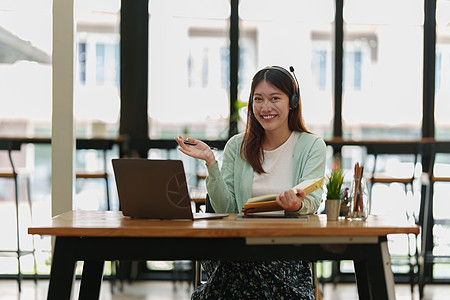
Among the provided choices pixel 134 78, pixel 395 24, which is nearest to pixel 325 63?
pixel 395 24

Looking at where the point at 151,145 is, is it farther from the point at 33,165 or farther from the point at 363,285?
the point at 363,285

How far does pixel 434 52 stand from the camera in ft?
15.1

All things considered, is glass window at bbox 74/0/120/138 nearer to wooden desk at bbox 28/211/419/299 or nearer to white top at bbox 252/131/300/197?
white top at bbox 252/131/300/197

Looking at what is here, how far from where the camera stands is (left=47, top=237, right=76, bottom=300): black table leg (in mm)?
1691

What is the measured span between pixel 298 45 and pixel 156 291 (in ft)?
6.95

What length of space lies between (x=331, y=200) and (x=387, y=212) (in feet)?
9.05

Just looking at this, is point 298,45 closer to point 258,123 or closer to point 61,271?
point 258,123

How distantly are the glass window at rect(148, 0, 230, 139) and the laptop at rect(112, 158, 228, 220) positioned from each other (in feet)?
8.86

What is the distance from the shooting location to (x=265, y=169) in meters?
2.49

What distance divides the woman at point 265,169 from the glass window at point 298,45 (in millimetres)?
2109

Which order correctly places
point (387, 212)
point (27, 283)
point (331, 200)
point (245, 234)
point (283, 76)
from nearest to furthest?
point (245, 234) → point (331, 200) → point (283, 76) → point (27, 283) → point (387, 212)

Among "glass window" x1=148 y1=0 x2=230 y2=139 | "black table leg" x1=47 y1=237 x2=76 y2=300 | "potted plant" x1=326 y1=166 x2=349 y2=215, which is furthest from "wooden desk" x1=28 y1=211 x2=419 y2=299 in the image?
"glass window" x1=148 y1=0 x2=230 y2=139

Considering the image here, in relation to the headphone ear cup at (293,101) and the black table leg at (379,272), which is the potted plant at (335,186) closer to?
the black table leg at (379,272)

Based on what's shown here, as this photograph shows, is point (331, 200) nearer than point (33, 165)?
Yes
